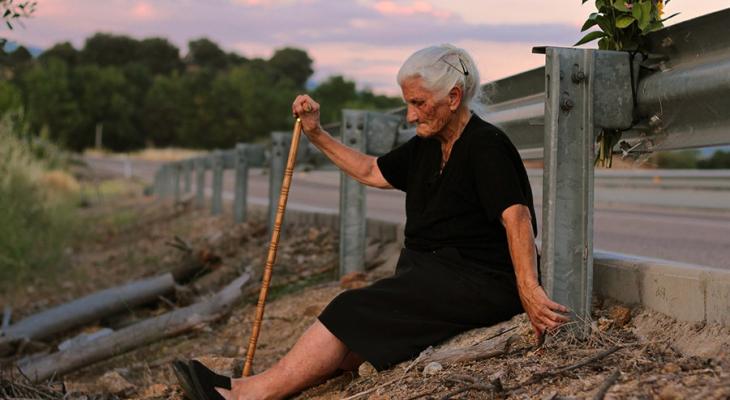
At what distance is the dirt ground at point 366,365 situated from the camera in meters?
3.41

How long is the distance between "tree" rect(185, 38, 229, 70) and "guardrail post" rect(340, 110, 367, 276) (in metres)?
157

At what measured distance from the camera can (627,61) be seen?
411 centimetres

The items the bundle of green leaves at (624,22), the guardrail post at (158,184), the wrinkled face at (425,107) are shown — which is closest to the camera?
the bundle of green leaves at (624,22)

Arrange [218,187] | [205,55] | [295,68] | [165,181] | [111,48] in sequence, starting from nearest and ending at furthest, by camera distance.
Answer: [218,187], [165,181], [295,68], [111,48], [205,55]

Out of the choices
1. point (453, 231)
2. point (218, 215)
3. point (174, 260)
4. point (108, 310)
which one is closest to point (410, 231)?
point (453, 231)

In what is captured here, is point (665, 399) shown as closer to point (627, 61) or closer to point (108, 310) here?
point (627, 61)

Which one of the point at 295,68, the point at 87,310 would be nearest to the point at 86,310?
the point at 87,310

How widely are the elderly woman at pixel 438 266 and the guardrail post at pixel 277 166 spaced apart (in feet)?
15.9

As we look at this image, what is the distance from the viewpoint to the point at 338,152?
17.1 ft

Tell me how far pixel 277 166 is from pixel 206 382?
5080mm

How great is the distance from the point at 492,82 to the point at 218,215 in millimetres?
9143

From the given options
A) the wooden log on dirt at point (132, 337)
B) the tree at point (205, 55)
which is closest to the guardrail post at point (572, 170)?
the wooden log on dirt at point (132, 337)

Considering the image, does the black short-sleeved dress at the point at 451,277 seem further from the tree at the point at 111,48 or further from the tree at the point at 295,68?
the tree at the point at 111,48

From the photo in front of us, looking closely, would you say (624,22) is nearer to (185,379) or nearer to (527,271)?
(527,271)
